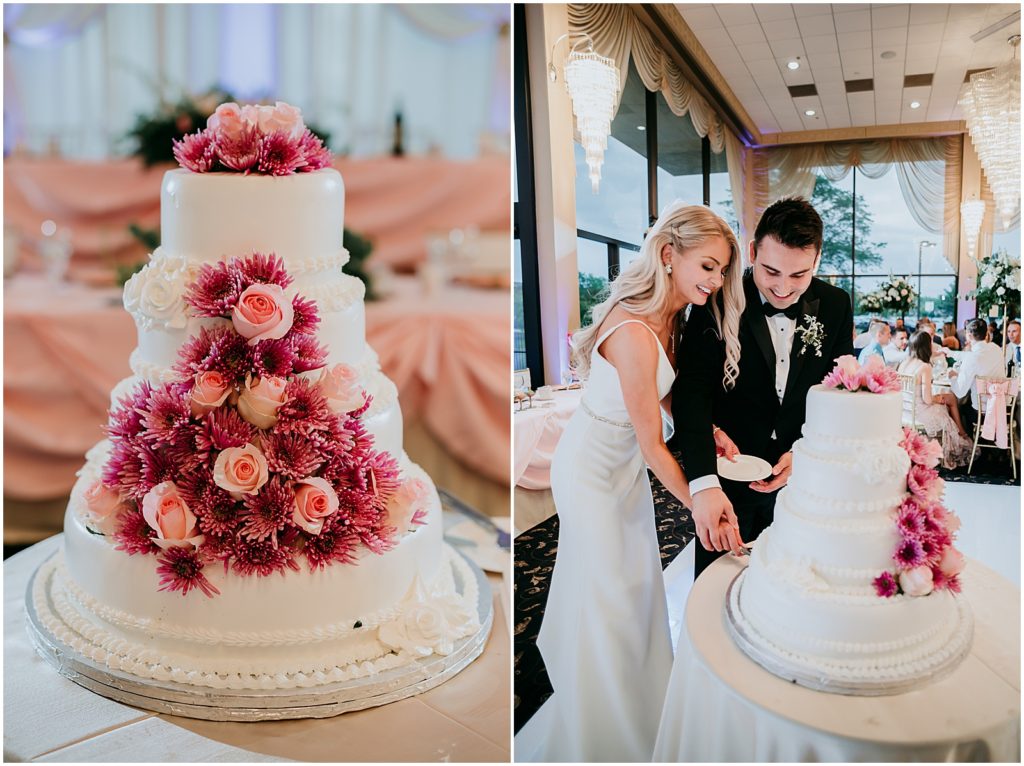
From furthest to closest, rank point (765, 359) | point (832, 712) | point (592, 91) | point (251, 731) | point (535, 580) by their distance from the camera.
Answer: point (592, 91)
point (535, 580)
point (765, 359)
point (251, 731)
point (832, 712)

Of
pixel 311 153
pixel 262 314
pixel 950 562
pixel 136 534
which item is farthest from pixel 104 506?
pixel 950 562

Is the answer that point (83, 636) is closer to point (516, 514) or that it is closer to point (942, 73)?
point (516, 514)

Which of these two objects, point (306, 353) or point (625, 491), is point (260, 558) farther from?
point (625, 491)

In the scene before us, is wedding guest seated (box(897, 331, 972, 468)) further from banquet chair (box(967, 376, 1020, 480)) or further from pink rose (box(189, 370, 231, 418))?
pink rose (box(189, 370, 231, 418))

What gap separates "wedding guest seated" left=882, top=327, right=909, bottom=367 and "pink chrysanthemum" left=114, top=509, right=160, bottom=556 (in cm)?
194

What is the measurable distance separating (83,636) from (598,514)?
135cm

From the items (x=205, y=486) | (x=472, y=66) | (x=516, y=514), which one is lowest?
(x=516, y=514)

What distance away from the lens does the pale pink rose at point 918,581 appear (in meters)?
1.19

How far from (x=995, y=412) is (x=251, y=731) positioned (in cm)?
204

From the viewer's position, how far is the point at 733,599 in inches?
55.8

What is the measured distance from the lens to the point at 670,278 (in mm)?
1686

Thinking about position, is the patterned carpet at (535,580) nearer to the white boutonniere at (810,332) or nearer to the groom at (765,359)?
the groom at (765,359)

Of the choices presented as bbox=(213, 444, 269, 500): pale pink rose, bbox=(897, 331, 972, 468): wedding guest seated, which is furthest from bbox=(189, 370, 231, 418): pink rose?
bbox=(897, 331, 972, 468): wedding guest seated

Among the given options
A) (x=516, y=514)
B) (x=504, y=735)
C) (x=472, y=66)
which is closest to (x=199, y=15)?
(x=472, y=66)
